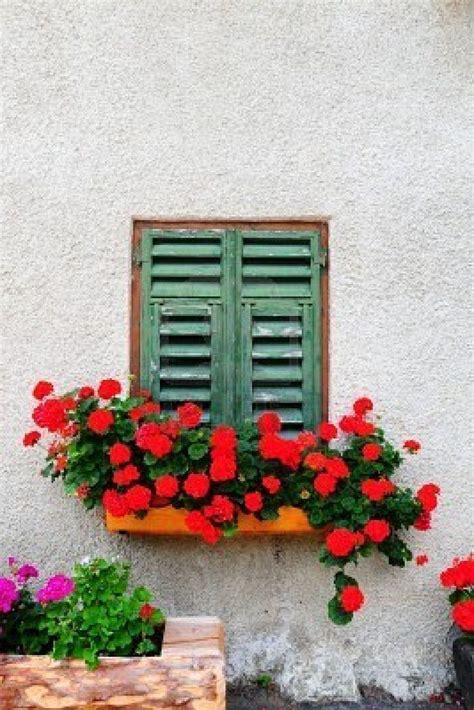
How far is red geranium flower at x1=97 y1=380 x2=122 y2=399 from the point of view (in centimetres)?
348

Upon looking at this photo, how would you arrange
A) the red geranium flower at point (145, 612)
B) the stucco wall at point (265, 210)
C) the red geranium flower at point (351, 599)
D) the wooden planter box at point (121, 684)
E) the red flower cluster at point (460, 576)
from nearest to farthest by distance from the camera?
the wooden planter box at point (121, 684)
the red geranium flower at point (145, 612)
the red geranium flower at point (351, 599)
the red flower cluster at point (460, 576)
the stucco wall at point (265, 210)

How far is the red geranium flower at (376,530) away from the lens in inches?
132

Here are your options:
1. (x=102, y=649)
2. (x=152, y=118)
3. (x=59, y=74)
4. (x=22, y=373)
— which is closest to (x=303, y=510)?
(x=102, y=649)

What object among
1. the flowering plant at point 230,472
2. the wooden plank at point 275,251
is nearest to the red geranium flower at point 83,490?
the flowering plant at point 230,472

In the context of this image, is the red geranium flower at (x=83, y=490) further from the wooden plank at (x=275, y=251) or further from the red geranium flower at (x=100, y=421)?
the wooden plank at (x=275, y=251)

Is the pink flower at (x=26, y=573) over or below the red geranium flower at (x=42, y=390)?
below

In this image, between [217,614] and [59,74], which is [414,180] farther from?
[217,614]

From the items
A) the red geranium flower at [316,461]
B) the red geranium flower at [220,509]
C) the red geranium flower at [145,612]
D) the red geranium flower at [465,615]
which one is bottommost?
the red geranium flower at [465,615]

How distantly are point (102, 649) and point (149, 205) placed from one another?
76.6 inches

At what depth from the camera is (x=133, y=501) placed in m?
3.30

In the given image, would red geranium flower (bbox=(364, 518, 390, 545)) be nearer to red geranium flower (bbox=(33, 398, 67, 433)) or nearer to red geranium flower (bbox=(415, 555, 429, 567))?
red geranium flower (bbox=(415, 555, 429, 567))

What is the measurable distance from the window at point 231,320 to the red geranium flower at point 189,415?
0.95 feet

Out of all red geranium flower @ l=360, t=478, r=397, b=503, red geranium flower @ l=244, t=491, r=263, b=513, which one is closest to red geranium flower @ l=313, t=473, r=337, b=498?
red geranium flower @ l=360, t=478, r=397, b=503

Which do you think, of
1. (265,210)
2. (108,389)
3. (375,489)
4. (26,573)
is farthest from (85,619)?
(265,210)
